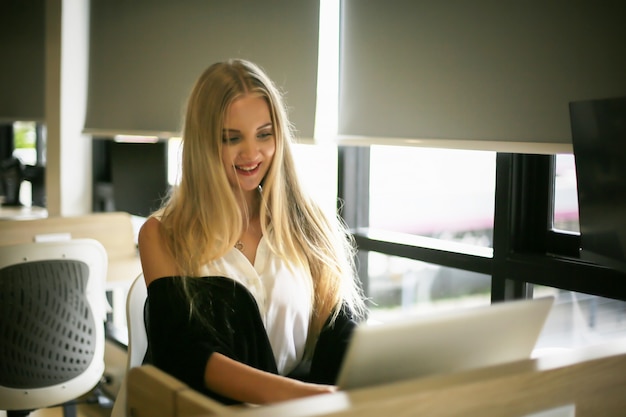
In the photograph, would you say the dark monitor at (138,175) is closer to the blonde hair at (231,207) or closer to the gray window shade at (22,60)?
the gray window shade at (22,60)

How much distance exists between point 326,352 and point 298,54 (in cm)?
144

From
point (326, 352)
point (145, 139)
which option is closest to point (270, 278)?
point (326, 352)

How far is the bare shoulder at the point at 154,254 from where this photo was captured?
1775 mm

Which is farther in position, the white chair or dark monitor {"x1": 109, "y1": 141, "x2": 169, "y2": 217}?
dark monitor {"x1": 109, "y1": 141, "x2": 169, "y2": 217}

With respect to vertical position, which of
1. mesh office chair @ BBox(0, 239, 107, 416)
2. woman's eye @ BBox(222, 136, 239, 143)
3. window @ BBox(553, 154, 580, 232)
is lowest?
mesh office chair @ BBox(0, 239, 107, 416)

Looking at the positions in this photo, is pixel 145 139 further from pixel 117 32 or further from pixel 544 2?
pixel 544 2

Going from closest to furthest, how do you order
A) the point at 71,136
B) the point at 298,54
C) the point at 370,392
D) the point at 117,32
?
1. the point at 370,392
2. the point at 298,54
3. the point at 117,32
4. the point at 71,136

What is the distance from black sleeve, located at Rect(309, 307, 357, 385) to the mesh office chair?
3.94 ft

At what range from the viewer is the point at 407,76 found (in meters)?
2.49

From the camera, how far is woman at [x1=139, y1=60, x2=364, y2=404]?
1713mm

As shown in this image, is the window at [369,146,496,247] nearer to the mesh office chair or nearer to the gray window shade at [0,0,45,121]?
the mesh office chair

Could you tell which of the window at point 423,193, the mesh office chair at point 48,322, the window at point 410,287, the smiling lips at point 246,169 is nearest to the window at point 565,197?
the window at point 423,193

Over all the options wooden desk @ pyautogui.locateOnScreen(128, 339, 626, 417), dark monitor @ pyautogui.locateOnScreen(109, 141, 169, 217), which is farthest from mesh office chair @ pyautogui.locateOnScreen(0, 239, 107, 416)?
wooden desk @ pyautogui.locateOnScreen(128, 339, 626, 417)

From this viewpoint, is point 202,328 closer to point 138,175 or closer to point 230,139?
point 230,139
